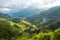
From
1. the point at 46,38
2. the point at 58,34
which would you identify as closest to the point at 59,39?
the point at 58,34

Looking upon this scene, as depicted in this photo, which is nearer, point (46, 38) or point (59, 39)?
point (59, 39)

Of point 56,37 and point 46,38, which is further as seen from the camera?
point 46,38

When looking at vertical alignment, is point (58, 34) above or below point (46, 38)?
below

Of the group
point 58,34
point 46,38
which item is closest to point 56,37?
point 58,34

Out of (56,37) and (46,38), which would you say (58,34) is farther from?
(46,38)

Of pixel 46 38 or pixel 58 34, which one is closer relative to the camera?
pixel 58 34

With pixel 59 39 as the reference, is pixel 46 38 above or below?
above

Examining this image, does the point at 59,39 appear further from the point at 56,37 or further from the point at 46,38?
the point at 46,38

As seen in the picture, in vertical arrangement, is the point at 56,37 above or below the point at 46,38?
below
